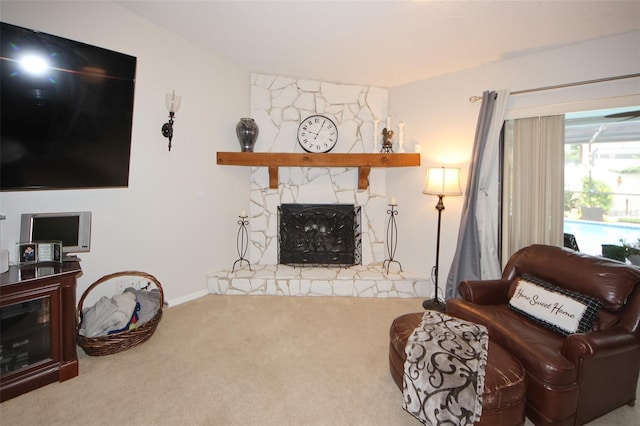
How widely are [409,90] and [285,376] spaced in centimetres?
337

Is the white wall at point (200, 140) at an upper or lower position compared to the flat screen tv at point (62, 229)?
upper

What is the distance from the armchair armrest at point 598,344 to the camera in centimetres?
160

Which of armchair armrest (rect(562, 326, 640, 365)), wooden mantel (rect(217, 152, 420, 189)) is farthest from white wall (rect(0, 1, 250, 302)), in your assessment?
armchair armrest (rect(562, 326, 640, 365))

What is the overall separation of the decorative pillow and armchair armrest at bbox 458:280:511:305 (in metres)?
0.13

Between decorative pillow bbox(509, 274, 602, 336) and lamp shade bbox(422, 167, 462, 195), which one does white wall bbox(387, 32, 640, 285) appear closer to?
lamp shade bbox(422, 167, 462, 195)

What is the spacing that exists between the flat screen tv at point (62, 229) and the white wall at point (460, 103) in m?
3.24

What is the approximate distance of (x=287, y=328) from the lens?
2.79m

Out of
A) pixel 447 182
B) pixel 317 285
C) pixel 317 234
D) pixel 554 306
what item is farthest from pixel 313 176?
pixel 554 306

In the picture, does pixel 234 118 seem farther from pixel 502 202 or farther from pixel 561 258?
pixel 561 258

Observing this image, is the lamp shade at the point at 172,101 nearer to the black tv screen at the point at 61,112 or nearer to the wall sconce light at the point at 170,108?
the wall sconce light at the point at 170,108

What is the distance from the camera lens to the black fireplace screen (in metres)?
3.97

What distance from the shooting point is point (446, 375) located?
5.03 ft

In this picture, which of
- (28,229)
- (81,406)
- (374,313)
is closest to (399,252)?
(374,313)

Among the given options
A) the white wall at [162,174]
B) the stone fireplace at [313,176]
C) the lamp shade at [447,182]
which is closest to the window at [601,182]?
the lamp shade at [447,182]
